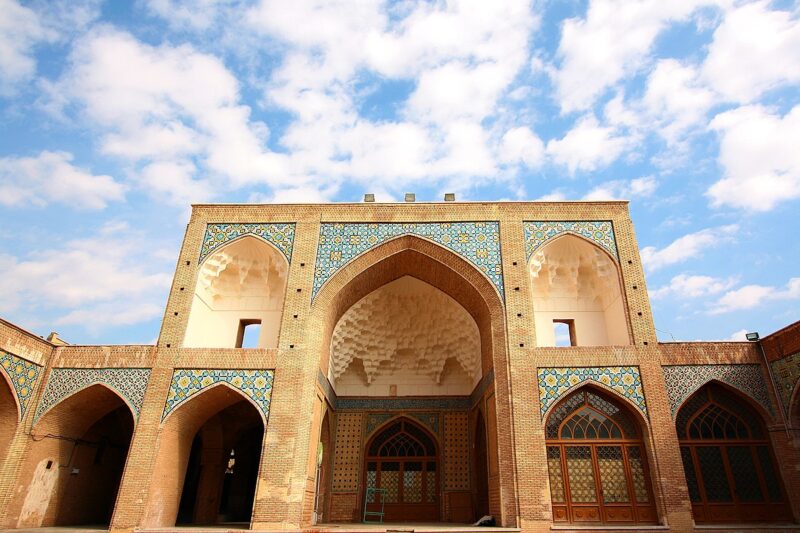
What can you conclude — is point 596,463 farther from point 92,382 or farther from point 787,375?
point 92,382

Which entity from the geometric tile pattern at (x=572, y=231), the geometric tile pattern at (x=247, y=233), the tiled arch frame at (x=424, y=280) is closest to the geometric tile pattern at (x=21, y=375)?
the geometric tile pattern at (x=247, y=233)

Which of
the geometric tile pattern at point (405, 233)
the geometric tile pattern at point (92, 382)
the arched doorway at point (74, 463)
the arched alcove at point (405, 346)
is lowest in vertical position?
the arched doorway at point (74, 463)

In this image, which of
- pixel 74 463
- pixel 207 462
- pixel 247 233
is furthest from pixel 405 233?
pixel 74 463

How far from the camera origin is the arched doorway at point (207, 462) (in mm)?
8641

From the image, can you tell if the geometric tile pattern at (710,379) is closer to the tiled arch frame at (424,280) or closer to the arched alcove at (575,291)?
the arched alcove at (575,291)

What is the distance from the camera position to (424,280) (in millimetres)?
10852

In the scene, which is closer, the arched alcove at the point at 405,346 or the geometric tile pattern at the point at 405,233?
the geometric tile pattern at the point at 405,233

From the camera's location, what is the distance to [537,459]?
8.18 meters

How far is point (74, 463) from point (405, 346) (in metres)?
6.73

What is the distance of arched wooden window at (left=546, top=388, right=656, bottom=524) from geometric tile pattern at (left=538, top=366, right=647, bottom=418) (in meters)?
0.27

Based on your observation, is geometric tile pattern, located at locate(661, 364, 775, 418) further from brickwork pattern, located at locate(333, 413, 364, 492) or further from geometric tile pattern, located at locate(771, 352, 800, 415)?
brickwork pattern, located at locate(333, 413, 364, 492)

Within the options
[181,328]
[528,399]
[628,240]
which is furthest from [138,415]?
[628,240]

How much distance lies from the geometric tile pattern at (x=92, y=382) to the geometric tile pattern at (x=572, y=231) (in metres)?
7.11

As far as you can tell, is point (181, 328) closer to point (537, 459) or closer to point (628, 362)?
point (537, 459)
